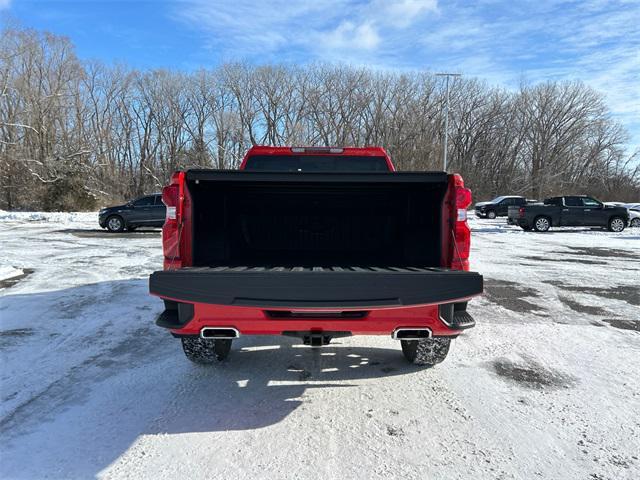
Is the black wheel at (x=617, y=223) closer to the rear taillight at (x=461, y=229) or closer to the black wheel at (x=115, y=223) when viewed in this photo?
the rear taillight at (x=461, y=229)

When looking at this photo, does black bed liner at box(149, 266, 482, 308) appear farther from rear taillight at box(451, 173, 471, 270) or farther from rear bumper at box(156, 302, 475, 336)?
rear taillight at box(451, 173, 471, 270)

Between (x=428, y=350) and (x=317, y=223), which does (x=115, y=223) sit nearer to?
(x=317, y=223)

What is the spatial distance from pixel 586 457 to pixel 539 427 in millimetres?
357

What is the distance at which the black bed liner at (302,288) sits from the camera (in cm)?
277

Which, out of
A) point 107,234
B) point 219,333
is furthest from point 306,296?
point 107,234

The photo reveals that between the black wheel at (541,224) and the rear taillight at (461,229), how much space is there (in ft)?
64.3

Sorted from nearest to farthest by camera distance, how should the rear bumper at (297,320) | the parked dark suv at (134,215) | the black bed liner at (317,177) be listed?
the rear bumper at (297,320) → the black bed liner at (317,177) → the parked dark suv at (134,215)

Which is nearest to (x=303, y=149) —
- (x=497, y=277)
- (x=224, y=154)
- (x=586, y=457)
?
(x=586, y=457)

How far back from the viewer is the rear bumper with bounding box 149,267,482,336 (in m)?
2.78

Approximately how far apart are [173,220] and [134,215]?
16.8 m

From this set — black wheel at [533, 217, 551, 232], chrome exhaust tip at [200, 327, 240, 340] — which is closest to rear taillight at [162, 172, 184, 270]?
chrome exhaust tip at [200, 327, 240, 340]

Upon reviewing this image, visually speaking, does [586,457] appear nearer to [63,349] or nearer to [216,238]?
[216,238]

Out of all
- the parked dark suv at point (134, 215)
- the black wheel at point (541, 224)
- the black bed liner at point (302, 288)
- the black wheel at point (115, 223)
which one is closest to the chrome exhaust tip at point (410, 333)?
the black bed liner at point (302, 288)

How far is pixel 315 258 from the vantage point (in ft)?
14.0
